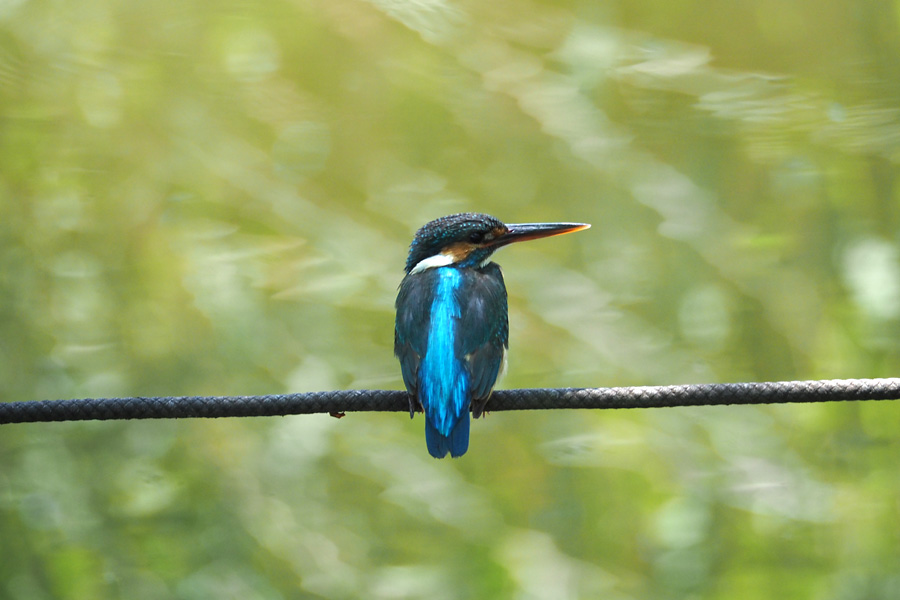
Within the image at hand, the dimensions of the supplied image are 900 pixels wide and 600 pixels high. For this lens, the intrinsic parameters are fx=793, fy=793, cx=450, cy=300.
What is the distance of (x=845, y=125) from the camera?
300 cm

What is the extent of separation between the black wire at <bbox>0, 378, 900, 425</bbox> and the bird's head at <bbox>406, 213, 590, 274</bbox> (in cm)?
81

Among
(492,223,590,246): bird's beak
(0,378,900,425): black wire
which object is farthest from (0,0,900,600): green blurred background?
(0,378,900,425): black wire

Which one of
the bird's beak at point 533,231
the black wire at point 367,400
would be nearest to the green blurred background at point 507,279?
the bird's beak at point 533,231

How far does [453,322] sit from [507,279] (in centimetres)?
124

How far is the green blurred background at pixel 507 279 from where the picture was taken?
2859 millimetres

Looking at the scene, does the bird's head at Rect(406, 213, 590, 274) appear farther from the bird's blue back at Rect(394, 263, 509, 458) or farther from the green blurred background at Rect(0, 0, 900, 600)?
the green blurred background at Rect(0, 0, 900, 600)

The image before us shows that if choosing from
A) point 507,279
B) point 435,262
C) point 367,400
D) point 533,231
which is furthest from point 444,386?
point 507,279

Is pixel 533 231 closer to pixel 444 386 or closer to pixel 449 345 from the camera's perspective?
pixel 449 345

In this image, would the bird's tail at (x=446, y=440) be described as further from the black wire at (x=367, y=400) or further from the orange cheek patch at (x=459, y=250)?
the orange cheek patch at (x=459, y=250)

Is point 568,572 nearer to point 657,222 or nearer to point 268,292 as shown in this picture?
point 657,222

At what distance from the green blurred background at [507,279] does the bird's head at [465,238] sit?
2.75ft

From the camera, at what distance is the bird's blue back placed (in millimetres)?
1674

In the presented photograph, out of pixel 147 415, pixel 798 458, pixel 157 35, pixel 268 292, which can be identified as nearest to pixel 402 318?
pixel 147 415

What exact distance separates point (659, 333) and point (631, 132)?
779mm
